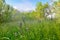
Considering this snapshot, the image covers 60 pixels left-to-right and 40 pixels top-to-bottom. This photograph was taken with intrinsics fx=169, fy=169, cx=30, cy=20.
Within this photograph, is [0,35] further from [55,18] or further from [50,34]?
[55,18]

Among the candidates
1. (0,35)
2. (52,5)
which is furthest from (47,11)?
(0,35)

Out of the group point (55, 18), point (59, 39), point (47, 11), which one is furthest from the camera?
point (47, 11)

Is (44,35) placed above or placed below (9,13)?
below

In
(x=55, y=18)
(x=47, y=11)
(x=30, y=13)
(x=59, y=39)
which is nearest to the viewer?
(x=59, y=39)

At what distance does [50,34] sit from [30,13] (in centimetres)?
136

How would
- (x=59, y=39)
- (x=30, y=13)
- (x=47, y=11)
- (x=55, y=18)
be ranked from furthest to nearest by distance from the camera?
(x=30, y=13)
(x=47, y=11)
(x=55, y=18)
(x=59, y=39)

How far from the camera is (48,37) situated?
2289mm

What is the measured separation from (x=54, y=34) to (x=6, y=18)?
4.83 ft

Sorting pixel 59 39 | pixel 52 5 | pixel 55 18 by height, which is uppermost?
pixel 52 5

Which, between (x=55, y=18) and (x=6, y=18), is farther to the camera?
(x=6, y=18)

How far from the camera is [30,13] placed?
367cm

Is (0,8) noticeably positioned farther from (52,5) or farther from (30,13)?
(52,5)

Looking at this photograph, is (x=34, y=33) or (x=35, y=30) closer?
(x=34, y=33)

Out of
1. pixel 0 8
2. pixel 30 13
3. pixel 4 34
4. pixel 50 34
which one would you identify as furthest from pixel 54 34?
pixel 0 8
